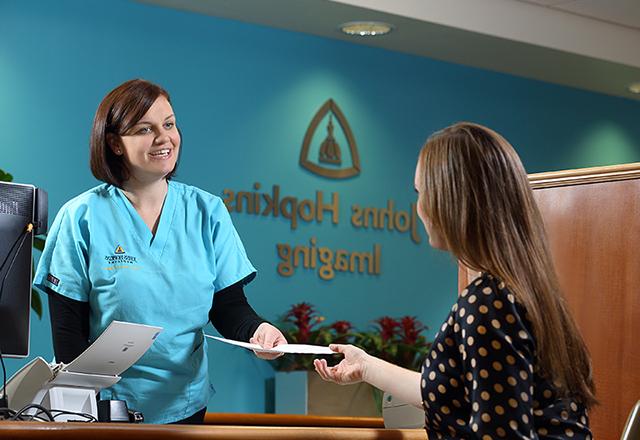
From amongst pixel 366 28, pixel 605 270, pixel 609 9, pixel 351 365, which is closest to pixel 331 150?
pixel 366 28

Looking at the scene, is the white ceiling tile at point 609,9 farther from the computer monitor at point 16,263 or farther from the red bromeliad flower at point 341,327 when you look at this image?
the computer monitor at point 16,263

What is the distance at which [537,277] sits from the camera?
1749mm

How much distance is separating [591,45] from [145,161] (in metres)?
4.31

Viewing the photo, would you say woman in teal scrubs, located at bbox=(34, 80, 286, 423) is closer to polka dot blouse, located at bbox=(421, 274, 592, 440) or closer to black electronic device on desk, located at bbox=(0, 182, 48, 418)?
black electronic device on desk, located at bbox=(0, 182, 48, 418)

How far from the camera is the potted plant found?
17.0 ft

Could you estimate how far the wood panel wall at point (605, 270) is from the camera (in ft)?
8.70

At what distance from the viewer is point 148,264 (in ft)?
8.26

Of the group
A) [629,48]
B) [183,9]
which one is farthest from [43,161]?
[629,48]

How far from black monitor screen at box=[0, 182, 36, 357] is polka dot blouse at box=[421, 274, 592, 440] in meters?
0.99

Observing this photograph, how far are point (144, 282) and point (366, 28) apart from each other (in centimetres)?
353

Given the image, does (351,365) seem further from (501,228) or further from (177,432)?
(501,228)

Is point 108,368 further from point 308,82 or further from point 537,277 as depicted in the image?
point 308,82

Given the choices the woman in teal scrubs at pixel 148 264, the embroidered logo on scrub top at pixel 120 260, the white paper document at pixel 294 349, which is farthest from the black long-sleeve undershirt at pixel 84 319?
the white paper document at pixel 294 349

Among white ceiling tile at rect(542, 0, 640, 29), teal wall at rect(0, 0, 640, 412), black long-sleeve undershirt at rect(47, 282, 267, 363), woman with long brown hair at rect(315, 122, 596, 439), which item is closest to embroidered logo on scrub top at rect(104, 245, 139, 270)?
black long-sleeve undershirt at rect(47, 282, 267, 363)
